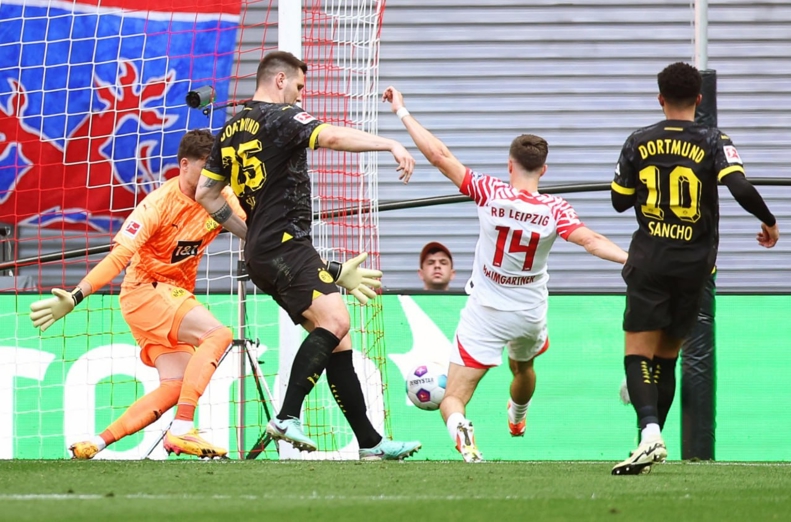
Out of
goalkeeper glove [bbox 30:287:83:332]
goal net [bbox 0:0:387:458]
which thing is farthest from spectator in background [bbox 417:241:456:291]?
goalkeeper glove [bbox 30:287:83:332]

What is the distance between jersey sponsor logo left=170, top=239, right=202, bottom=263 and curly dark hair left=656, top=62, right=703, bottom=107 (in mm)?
3134

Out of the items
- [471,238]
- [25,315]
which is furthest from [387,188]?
[25,315]

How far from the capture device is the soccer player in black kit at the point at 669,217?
19.9 feet

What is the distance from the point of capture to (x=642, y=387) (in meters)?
6.07

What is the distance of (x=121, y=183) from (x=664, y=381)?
5.02 meters

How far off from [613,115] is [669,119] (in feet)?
20.5

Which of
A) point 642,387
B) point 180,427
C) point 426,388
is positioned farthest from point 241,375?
point 642,387

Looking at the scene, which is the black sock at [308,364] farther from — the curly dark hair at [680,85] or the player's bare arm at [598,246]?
the curly dark hair at [680,85]

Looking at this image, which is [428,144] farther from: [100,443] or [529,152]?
[100,443]

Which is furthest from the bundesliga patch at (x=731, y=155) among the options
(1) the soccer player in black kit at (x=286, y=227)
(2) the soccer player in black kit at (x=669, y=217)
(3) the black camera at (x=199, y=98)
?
(3) the black camera at (x=199, y=98)

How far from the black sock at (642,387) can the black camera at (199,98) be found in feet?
11.2

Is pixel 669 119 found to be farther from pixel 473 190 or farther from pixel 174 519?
pixel 174 519

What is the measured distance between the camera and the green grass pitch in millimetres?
4207

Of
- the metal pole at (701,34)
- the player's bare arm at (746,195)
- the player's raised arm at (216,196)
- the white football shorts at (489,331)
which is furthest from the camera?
the metal pole at (701,34)
